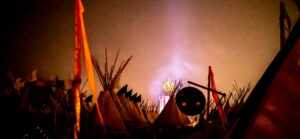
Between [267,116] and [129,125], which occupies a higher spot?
[267,116]

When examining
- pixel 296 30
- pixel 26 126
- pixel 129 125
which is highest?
pixel 296 30

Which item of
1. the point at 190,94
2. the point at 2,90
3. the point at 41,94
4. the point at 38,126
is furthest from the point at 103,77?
the point at 190,94

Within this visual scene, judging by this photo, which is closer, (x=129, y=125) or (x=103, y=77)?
(x=103, y=77)

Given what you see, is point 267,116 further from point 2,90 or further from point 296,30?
point 2,90

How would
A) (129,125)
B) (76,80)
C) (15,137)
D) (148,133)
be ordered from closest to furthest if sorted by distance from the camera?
(76,80) < (15,137) < (148,133) < (129,125)

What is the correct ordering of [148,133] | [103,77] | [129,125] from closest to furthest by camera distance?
1. [148,133]
2. [103,77]
3. [129,125]

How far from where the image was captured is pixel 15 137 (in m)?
5.91

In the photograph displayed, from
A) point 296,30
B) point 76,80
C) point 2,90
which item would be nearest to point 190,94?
point 76,80

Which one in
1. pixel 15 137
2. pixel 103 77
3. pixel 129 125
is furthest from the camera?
pixel 129 125

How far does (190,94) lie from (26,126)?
3.90 meters

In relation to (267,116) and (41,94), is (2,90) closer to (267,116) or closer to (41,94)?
(41,94)

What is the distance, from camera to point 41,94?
21.6 ft

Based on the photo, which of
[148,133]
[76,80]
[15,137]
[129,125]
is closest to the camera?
[76,80]

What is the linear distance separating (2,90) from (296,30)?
9.16 metres
